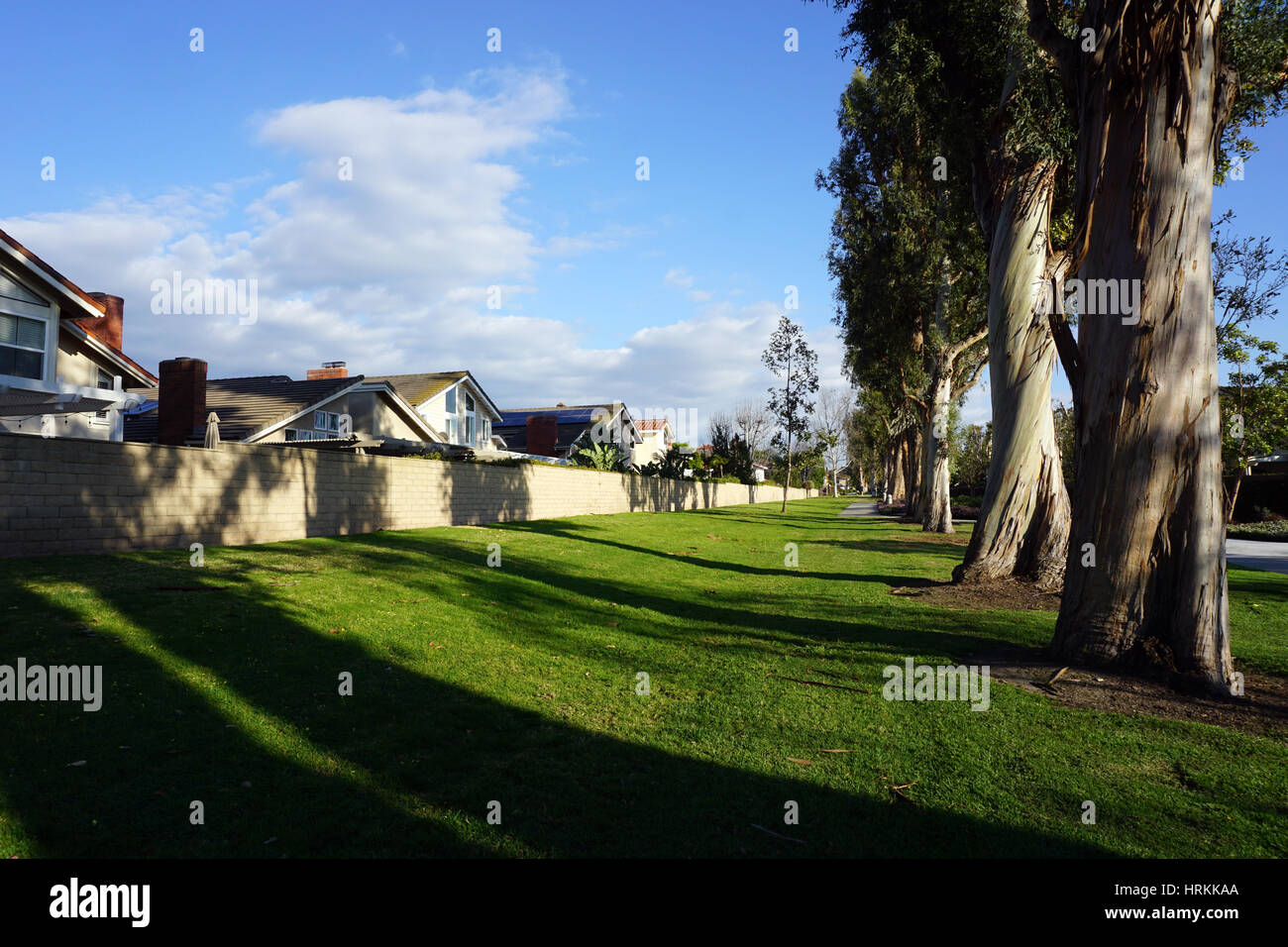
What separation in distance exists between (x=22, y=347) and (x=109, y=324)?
7.27m

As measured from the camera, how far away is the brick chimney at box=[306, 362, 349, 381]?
40781mm

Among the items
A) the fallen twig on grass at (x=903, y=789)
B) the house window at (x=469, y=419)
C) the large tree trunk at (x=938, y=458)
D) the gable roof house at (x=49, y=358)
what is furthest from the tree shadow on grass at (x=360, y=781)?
the house window at (x=469, y=419)

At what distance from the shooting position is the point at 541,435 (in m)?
46.3

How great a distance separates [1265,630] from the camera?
9.08 m

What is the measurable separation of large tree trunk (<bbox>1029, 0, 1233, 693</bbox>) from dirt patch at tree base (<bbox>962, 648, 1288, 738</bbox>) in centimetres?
24

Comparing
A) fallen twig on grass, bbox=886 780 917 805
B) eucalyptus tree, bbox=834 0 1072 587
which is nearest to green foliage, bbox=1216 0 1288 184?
eucalyptus tree, bbox=834 0 1072 587

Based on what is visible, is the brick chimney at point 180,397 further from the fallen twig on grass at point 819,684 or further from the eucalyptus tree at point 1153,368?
the eucalyptus tree at point 1153,368

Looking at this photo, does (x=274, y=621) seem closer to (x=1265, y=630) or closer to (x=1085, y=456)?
(x=1085, y=456)

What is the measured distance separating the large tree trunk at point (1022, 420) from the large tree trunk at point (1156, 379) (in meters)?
5.58

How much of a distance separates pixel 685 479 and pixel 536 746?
3634 cm

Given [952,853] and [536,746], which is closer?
[952,853]

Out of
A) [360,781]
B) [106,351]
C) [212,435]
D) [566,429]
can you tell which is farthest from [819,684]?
[566,429]

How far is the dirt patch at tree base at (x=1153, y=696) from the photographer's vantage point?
19.1 ft
